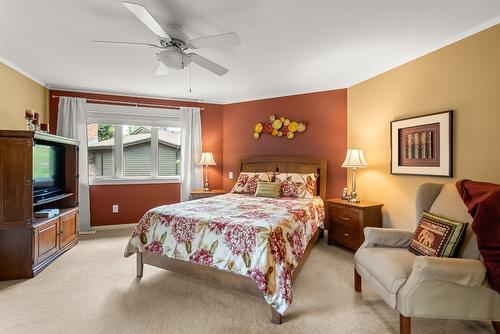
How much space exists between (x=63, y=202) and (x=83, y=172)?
676 mm

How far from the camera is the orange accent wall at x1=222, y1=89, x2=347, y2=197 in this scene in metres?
4.20

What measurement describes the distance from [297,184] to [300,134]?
1.00m

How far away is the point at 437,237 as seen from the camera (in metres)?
2.02

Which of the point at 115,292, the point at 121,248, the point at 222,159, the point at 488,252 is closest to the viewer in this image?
the point at 488,252

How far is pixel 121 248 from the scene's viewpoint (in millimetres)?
3678

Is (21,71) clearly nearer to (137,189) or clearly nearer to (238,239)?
(137,189)

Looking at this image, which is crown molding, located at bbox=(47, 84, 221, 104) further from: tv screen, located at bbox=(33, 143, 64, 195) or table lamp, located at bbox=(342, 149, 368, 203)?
table lamp, located at bbox=(342, 149, 368, 203)

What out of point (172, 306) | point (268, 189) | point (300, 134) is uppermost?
point (300, 134)

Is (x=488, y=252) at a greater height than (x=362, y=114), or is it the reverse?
(x=362, y=114)

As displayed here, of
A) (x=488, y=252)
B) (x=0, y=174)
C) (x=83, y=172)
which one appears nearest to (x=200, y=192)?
(x=83, y=172)

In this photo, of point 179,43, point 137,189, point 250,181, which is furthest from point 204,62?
point 137,189

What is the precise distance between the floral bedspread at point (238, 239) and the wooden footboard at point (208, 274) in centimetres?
9

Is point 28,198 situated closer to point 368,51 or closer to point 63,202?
point 63,202

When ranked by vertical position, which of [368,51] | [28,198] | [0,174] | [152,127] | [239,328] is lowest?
[239,328]
